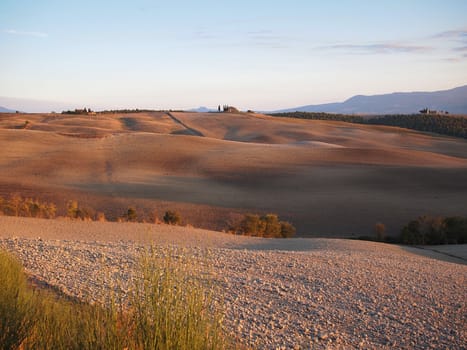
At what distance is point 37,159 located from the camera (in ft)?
140

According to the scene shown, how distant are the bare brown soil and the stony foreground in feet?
37.3

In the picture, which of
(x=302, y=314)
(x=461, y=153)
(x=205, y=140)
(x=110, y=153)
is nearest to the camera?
(x=302, y=314)

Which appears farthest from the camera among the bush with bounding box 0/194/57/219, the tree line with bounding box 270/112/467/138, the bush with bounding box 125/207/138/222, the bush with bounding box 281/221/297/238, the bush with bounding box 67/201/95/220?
the tree line with bounding box 270/112/467/138

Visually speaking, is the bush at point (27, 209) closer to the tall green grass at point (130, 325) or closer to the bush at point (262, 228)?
the bush at point (262, 228)

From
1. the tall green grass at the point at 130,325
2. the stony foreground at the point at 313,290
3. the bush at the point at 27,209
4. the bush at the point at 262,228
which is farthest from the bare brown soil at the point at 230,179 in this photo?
the tall green grass at the point at 130,325

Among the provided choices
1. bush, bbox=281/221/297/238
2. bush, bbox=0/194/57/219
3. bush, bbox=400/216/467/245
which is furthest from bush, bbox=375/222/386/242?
bush, bbox=0/194/57/219

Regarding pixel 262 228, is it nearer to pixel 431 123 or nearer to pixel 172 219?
pixel 172 219

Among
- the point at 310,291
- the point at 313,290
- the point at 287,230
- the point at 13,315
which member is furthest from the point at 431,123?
the point at 13,315

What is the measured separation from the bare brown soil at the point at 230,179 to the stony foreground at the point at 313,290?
11.4 m

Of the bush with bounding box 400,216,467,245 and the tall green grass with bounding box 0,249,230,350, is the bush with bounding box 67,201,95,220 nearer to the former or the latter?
the bush with bounding box 400,216,467,245

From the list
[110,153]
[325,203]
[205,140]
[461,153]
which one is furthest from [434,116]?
[325,203]

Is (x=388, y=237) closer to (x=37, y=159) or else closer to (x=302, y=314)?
(x=302, y=314)

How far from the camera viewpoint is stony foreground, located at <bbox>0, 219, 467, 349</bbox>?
8188 mm

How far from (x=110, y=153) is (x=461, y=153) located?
1742 inches
